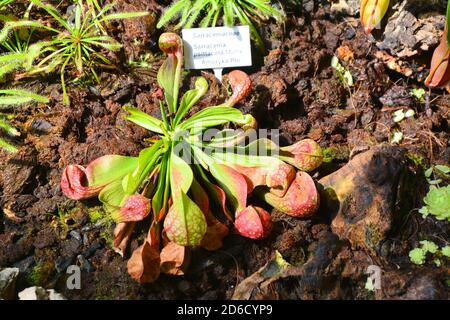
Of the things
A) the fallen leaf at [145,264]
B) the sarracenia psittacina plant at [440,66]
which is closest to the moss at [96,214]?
the fallen leaf at [145,264]

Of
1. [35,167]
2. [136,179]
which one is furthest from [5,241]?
[136,179]

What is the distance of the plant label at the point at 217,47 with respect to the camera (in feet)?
8.86

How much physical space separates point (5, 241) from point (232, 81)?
1431 mm

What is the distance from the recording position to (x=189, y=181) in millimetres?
2135

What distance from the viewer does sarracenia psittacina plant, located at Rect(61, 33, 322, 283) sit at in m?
2.11

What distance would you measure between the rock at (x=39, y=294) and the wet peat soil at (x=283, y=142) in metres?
0.07

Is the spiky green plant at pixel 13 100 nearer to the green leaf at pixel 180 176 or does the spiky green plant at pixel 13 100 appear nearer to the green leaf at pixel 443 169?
the green leaf at pixel 180 176

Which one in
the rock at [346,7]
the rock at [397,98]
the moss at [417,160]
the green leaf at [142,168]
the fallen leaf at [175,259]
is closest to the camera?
the fallen leaf at [175,259]

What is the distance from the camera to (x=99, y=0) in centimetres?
286

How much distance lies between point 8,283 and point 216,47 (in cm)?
168

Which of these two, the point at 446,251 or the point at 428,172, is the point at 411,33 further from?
the point at 446,251

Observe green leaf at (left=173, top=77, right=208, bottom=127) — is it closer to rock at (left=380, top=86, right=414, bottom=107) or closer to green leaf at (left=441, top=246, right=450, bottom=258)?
rock at (left=380, top=86, right=414, bottom=107)

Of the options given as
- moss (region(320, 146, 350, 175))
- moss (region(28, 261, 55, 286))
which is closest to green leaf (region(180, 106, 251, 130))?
moss (region(320, 146, 350, 175))

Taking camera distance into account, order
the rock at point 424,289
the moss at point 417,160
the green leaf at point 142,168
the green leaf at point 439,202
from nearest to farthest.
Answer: the rock at point 424,289 → the green leaf at point 142,168 → the green leaf at point 439,202 → the moss at point 417,160
